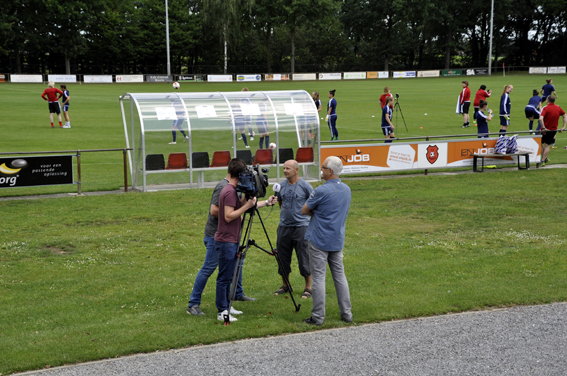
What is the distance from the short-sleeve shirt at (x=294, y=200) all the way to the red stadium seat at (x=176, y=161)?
30.1 feet

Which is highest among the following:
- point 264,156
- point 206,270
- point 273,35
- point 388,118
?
point 273,35

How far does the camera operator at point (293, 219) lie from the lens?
808 centimetres

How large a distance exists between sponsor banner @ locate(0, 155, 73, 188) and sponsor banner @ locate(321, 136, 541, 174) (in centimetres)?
763

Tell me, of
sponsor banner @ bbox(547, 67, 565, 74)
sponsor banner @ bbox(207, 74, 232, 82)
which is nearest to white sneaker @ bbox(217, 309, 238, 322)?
sponsor banner @ bbox(207, 74, 232, 82)

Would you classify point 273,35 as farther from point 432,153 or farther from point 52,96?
point 432,153

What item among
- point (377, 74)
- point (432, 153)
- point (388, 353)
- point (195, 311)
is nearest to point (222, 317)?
point (195, 311)

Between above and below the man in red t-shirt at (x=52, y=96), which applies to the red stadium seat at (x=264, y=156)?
below

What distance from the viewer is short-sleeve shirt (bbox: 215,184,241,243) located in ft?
22.7

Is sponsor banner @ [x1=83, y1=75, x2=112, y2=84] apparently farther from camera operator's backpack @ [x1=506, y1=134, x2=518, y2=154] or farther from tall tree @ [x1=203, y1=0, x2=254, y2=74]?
camera operator's backpack @ [x1=506, y1=134, x2=518, y2=154]

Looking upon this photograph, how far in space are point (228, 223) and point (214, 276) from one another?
8.85 feet

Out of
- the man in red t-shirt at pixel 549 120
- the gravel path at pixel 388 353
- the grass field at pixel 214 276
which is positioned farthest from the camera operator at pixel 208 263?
the man in red t-shirt at pixel 549 120

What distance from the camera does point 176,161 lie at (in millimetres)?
16750

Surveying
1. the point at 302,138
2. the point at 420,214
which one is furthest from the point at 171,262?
the point at 302,138

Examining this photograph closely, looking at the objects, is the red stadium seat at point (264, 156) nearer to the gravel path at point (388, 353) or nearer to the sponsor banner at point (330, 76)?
the gravel path at point (388, 353)
